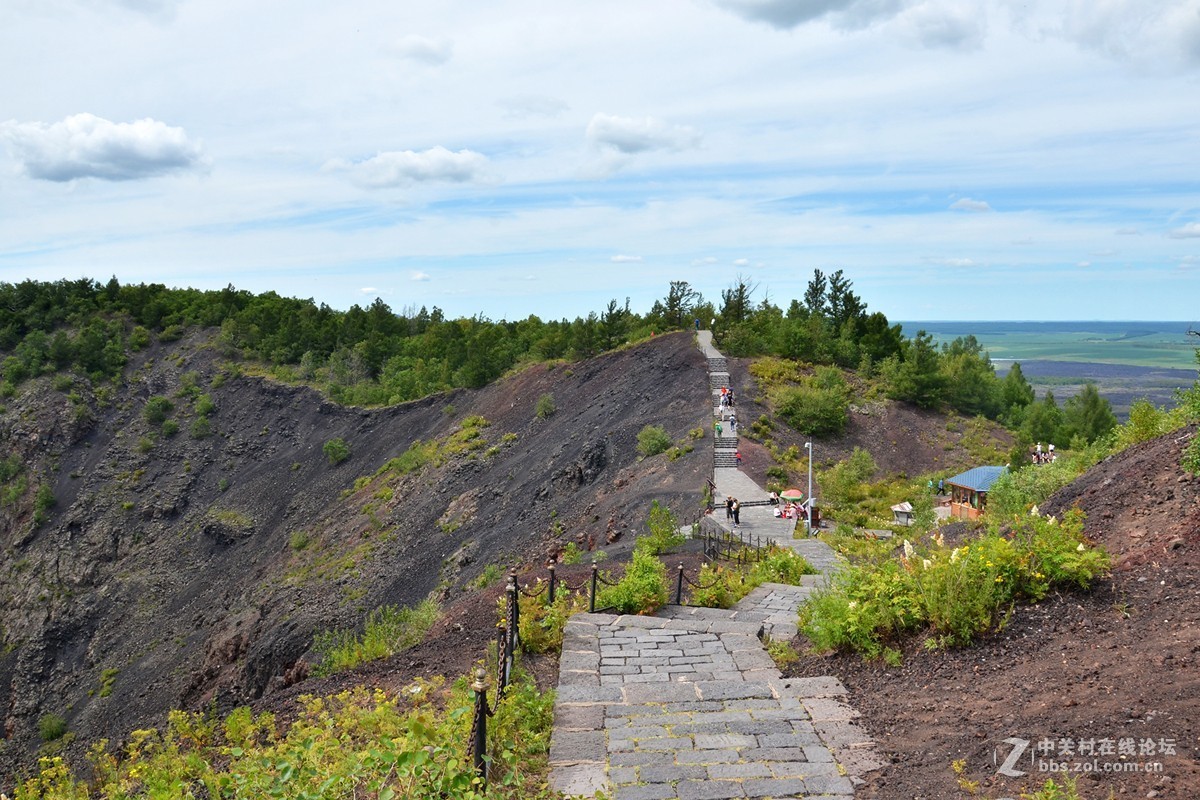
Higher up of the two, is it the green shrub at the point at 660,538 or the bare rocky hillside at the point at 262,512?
the green shrub at the point at 660,538

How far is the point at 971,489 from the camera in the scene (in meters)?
21.7

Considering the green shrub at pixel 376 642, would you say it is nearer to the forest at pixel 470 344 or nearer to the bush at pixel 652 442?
the bush at pixel 652 442

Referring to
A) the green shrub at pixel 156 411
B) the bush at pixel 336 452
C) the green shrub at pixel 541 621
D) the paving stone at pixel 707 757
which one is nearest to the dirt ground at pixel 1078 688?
the paving stone at pixel 707 757

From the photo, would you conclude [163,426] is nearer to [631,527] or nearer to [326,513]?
[326,513]

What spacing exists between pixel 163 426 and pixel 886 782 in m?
50.1

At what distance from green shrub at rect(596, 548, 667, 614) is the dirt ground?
2.59m

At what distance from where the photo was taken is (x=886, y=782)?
5379 millimetres

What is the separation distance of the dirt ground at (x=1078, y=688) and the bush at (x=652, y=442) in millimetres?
18895

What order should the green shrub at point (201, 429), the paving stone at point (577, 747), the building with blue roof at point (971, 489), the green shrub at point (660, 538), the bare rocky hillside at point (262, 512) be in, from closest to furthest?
the paving stone at point (577, 747) → the green shrub at point (660, 538) → the building with blue roof at point (971, 489) → the bare rocky hillside at point (262, 512) → the green shrub at point (201, 429)

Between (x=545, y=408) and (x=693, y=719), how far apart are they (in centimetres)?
2946

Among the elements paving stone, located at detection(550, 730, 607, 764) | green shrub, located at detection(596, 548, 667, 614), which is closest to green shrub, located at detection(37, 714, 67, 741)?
green shrub, located at detection(596, 548, 667, 614)

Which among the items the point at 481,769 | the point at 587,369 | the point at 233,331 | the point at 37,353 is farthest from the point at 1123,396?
the point at 481,769

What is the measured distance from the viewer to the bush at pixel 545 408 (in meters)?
35.8

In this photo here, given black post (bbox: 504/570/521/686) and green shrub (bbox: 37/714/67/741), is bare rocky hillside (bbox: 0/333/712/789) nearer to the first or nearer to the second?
green shrub (bbox: 37/714/67/741)
